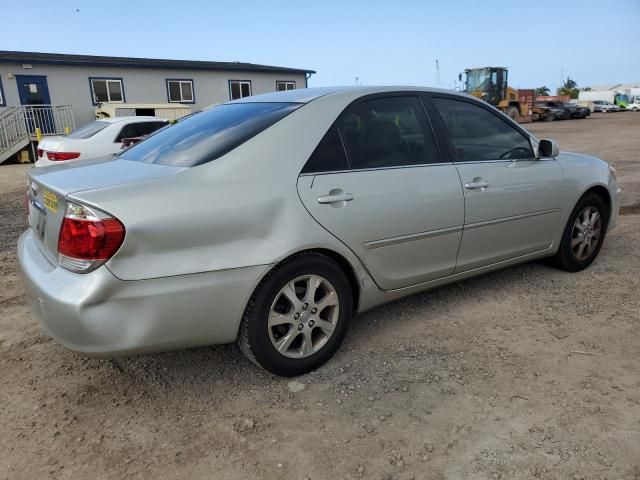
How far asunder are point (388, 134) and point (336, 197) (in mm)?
674

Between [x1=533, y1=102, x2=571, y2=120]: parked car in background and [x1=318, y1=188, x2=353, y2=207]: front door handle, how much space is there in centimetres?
4081

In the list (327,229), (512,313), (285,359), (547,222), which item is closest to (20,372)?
(285,359)

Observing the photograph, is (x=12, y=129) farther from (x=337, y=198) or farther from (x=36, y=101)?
(x=337, y=198)

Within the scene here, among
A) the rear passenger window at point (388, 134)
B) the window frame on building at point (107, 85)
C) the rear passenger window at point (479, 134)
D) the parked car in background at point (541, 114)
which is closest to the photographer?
the rear passenger window at point (388, 134)

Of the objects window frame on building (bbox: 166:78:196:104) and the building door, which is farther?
window frame on building (bbox: 166:78:196:104)

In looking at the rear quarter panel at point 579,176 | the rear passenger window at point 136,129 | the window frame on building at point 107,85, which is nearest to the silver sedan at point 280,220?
the rear quarter panel at point 579,176

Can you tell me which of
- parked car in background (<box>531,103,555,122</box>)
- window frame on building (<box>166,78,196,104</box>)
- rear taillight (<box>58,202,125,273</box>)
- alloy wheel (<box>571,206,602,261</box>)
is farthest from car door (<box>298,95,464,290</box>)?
parked car in background (<box>531,103,555,122</box>)

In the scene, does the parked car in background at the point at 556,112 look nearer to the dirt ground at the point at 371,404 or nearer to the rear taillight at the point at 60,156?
the rear taillight at the point at 60,156

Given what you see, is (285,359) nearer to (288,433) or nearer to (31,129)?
(288,433)

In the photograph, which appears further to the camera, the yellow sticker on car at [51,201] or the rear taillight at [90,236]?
the yellow sticker on car at [51,201]

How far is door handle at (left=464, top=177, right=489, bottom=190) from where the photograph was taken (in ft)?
11.3

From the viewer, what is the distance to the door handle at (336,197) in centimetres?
280

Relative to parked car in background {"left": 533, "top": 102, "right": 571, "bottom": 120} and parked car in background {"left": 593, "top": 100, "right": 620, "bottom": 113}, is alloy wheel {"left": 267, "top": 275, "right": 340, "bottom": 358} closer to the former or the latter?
parked car in background {"left": 533, "top": 102, "right": 571, "bottom": 120}

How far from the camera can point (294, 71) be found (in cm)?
2623
